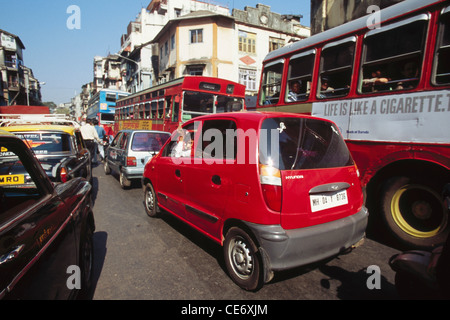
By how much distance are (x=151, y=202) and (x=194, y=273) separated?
7.53ft

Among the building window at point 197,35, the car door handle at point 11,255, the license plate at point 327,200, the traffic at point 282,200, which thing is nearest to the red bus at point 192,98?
the traffic at point 282,200

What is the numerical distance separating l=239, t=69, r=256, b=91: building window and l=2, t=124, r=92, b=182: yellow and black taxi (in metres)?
23.4

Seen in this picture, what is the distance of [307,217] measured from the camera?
2.60 meters

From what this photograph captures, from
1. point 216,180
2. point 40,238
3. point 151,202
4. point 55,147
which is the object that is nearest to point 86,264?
point 40,238

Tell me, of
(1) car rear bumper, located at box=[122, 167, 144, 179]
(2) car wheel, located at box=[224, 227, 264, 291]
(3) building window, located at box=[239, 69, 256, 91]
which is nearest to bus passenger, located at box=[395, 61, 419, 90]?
(2) car wheel, located at box=[224, 227, 264, 291]

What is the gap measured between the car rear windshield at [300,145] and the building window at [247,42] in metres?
26.4

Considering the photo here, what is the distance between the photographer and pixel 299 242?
250cm

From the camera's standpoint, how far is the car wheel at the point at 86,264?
2430 millimetres

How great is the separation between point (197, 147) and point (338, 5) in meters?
12.4

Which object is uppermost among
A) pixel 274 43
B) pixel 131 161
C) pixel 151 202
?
pixel 274 43

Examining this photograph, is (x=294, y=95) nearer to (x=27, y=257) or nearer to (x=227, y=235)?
(x=227, y=235)

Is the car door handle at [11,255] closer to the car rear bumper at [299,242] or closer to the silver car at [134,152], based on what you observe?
the car rear bumper at [299,242]

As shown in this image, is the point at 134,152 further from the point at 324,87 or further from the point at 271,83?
the point at 324,87

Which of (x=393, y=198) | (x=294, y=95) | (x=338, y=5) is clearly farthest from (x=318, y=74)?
(x=338, y=5)
